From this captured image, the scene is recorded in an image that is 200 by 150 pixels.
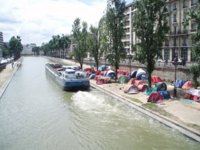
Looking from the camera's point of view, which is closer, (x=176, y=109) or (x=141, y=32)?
(x=176, y=109)

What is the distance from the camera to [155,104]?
2573 cm

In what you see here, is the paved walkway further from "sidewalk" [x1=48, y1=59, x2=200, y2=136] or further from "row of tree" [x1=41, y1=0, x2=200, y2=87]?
"row of tree" [x1=41, y1=0, x2=200, y2=87]

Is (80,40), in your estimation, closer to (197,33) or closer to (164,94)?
(164,94)

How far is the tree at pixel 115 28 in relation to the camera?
4542 cm

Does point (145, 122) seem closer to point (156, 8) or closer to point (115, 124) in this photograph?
point (115, 124)

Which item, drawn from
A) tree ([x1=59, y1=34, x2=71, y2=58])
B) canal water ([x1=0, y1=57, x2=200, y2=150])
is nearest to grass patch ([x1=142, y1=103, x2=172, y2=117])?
canal water ([x1=0, y1=57, x2=200, y2=150])

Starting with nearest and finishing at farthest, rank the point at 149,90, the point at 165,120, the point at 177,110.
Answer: the point at 165,120, the point at 177,110, the point at 149,90

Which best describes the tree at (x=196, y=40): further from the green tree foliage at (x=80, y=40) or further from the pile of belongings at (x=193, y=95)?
the green tree foliage at (x=80, y=40)

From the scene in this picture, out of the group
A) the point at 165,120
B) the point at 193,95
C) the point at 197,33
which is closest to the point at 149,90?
the point at 193,95

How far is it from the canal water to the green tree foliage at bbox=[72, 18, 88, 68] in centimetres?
3800

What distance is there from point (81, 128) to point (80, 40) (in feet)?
166

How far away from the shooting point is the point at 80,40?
230 ft

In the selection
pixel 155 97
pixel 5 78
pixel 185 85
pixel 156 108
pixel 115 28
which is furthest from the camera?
pixel 5 78

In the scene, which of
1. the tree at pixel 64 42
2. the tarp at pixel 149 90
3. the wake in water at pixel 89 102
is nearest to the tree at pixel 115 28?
the wake in water at pixel 89 102
